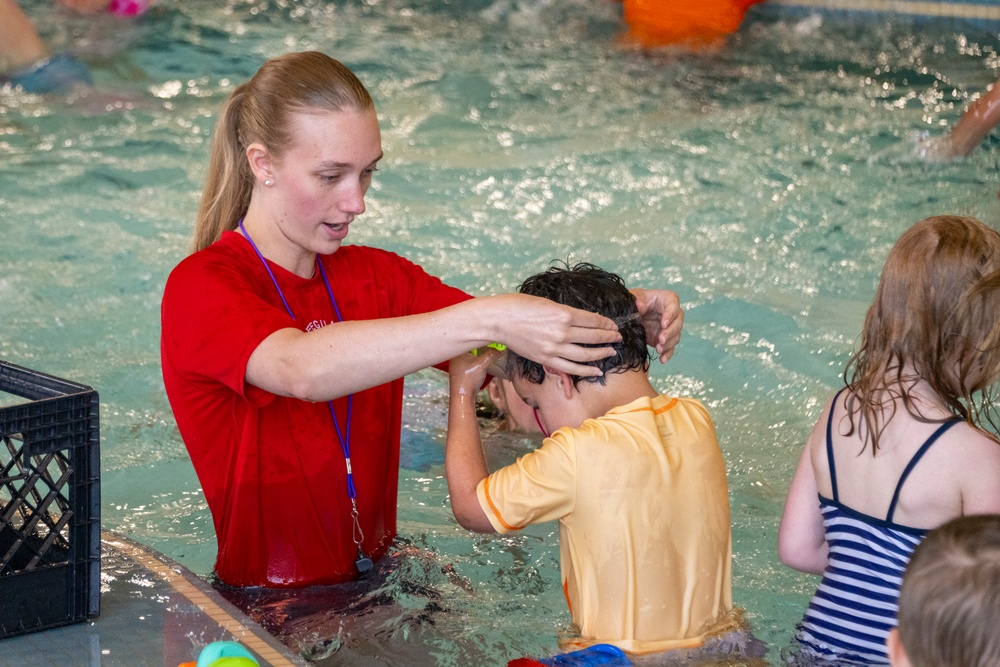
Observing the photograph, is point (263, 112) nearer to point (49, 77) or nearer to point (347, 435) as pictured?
point (347, 435)

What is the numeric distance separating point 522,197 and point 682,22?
2.73m

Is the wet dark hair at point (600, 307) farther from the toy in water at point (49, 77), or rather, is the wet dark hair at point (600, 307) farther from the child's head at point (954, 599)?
the toy in water at point (49, 77)

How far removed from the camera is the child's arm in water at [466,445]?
239 cm

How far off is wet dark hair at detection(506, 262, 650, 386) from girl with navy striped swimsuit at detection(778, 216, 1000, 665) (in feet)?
1.40

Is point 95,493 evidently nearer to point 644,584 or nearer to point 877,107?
point 644,584

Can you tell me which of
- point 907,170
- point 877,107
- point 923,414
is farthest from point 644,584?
point 877,107

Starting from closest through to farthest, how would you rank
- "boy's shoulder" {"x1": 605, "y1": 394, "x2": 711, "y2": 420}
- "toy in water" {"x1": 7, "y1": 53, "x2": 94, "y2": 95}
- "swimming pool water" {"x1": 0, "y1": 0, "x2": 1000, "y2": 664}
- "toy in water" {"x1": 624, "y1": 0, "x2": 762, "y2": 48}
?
"boy's shoulder" {"x1": 605, "y1": 394, "x2": 711, "y2": 420}
"swimming pool water" {"x1": 0, "y1": 0, "x2": 1000, "y2": 664}
"toy in water" {"x1": 7, "y1": 53, "x2": 94, "y2": 95}
"toy in water" {"x1": 624, "y1": 0, "x2": 762, "y2": 48}

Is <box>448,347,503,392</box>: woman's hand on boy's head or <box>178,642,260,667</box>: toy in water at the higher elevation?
<box>448,347,503,392</box>: woman's hand on boy's head

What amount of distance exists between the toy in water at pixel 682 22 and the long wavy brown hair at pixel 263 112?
20.2 feet

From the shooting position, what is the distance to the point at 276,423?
245cm

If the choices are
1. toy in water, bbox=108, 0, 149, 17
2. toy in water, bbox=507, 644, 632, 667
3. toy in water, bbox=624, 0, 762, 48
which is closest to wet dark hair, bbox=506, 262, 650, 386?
toy in water, bbox=507, 644, 632, 667

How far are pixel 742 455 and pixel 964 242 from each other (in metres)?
2.02

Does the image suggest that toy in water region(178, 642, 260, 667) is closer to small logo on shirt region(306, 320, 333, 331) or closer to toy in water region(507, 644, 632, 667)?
toy in water region(507, 644, 632, 667)

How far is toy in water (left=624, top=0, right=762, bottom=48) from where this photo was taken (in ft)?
27.1
